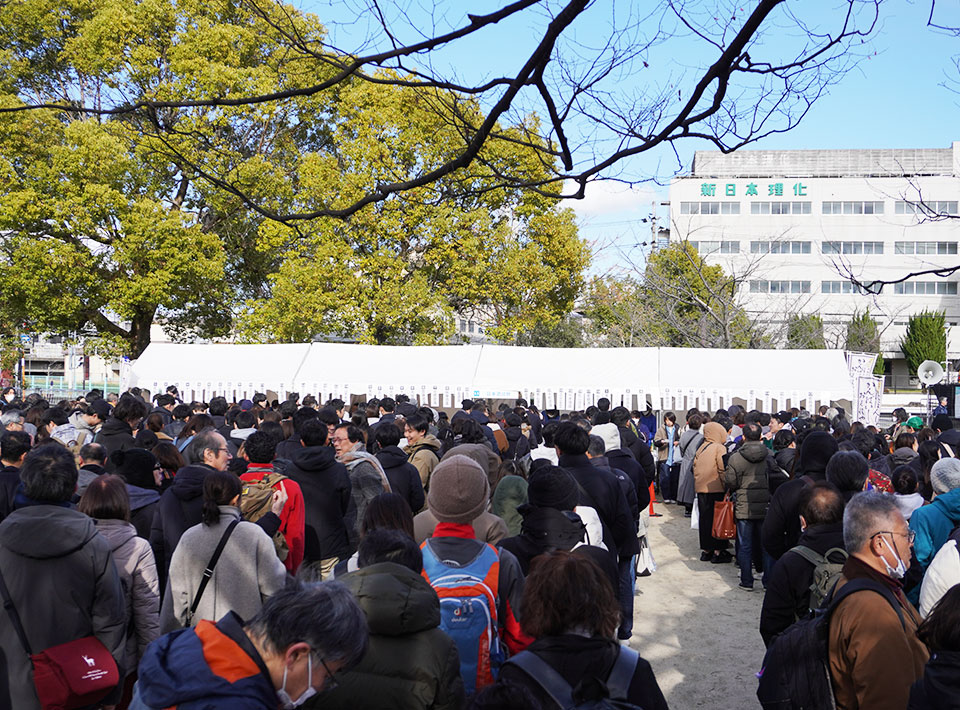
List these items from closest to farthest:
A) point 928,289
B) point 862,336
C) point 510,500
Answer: point 510,500
point 862,336
point 928,289

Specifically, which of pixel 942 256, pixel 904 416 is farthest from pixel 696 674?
pixel 942 256

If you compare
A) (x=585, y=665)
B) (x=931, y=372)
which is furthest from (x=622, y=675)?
(x=931, y=372)

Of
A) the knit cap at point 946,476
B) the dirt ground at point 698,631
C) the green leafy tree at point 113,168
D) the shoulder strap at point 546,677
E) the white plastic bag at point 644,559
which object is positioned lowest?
the dirt ground at point 698,631

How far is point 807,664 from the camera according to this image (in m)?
2.91

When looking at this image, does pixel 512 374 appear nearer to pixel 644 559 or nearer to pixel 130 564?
pixel 644 559

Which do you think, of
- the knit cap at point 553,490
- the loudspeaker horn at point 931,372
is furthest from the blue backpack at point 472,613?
the loudspeaker horn at point 931,372

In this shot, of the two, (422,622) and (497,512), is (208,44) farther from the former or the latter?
(422,622)

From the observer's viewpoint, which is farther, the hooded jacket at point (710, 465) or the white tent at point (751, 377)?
the white tent at point (751, 377)

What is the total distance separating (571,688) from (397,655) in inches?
23.8

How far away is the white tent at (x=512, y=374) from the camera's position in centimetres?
1533

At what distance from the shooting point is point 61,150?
71.5ft

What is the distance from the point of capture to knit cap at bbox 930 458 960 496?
4656mm

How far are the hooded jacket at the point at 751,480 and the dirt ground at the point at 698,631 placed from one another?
81 centimetres

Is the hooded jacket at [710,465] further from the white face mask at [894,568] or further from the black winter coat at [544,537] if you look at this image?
the white face mask at [894,568]
